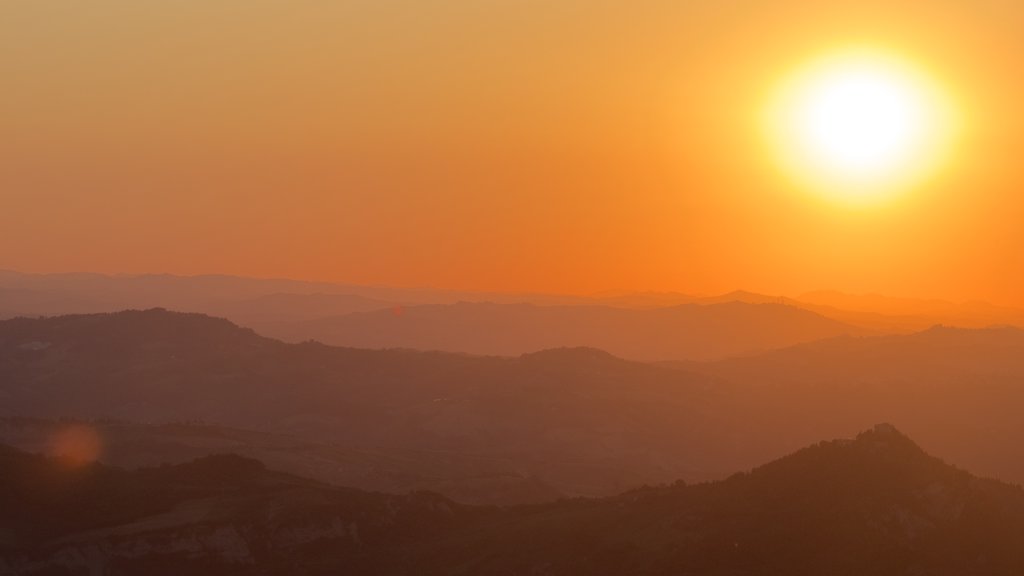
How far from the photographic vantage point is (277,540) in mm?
66500

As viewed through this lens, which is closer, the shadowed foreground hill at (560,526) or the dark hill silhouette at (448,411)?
the shadowed foreground hill at (560,526)

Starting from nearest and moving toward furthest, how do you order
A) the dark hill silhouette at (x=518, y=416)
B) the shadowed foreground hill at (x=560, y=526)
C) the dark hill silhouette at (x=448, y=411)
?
1. the shadowed foreground hill at (x=560, y=526)
2. the dark hill silhouette at (x=518, y=416)
3. the dark hill silhouette at (x=448, y=411)

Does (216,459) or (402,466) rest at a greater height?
(216,459)

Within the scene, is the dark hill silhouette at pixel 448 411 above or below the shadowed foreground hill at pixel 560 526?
below

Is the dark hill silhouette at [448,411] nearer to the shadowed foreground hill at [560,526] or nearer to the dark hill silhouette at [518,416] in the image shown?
the dark hill silhouette at [518,416]

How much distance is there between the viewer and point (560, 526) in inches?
2489

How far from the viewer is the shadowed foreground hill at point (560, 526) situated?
5441 centimetres

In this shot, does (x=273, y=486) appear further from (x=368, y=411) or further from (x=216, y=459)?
(x=368, y=411)

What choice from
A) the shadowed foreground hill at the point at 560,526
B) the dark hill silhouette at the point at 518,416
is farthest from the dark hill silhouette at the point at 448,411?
the shadowed foreground hill at the point at 560,526

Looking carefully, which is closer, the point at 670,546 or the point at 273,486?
the point at 670,546

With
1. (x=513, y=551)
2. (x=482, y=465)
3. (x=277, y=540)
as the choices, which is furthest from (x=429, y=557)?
(x=482, y=465)

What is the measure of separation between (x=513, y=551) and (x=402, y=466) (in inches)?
2507

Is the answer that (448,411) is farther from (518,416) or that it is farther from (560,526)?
(560,526)

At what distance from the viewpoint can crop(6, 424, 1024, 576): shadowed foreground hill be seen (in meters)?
54.4
